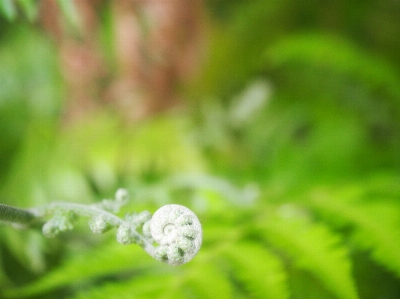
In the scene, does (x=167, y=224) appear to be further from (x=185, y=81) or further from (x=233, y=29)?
(x=233, y=29)

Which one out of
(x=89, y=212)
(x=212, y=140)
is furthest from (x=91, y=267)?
(x=212, y=140)

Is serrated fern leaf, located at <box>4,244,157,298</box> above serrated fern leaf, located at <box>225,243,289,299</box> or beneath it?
above

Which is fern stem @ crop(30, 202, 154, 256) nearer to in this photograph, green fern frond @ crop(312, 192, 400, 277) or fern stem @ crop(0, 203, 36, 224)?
fern stem @ crop(0, 203, 36, 224)

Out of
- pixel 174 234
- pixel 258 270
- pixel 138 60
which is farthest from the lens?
pixel 138 60

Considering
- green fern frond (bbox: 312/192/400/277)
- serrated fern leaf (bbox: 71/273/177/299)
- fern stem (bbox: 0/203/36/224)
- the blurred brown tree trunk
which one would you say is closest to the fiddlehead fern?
fern stem (bbox: 0/203/36/224)

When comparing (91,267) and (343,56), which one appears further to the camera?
(343,56)

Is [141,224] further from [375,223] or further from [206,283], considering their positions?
[375,223]
